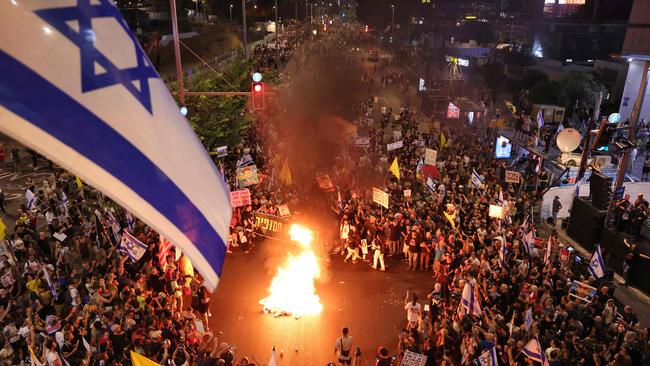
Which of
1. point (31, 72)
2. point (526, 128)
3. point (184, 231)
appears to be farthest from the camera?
point (526, 128)

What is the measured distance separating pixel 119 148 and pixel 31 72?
74 centimetres

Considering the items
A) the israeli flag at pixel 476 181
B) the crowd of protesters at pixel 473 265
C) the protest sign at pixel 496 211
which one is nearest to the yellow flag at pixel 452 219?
the crowd of protesters at pixel 473 265

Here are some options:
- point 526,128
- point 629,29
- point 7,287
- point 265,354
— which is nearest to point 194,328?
point 265,354

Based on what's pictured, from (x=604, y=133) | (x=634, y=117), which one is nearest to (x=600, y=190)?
(x=604, y=133)

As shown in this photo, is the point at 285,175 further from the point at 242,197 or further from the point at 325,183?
the point at 242,197

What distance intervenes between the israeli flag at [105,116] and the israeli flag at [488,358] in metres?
6.98

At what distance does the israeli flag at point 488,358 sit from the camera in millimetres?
9384

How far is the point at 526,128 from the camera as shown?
28.1m

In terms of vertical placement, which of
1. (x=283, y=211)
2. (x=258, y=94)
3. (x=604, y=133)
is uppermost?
(x=258, y=94)

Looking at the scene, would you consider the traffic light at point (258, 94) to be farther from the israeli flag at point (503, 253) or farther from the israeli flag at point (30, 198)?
the israeli flag at point (30, 198)

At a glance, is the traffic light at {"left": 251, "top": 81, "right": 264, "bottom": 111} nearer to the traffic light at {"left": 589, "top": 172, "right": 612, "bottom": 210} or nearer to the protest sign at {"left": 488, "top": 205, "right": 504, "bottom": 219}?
the protest sign at {"left": 488, "top": 205, "right": 504, "bottom": 219}

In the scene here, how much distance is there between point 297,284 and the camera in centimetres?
1530

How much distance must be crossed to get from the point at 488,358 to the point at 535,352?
921 millimetres

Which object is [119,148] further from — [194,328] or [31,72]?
[194,328]
